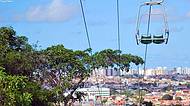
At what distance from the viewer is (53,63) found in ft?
83.5

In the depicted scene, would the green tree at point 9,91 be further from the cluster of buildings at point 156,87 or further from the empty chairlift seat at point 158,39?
the cluster of buildings at point 156,87

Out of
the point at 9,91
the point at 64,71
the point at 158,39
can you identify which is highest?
the point at 158,39

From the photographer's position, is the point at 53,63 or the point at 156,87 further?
the point at 156,87

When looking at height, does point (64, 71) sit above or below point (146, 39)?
below

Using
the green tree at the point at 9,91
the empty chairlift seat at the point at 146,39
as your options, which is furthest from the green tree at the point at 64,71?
the empty chairlift seat at the point at 146,39

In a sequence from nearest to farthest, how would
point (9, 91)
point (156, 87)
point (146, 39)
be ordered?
point (146, 39), point (9, 91), point (156, 87)

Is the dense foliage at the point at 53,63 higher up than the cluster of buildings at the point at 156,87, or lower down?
higher up

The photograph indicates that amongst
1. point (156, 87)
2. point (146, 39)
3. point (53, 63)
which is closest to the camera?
point (146, 39)

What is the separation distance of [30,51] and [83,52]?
141 inches

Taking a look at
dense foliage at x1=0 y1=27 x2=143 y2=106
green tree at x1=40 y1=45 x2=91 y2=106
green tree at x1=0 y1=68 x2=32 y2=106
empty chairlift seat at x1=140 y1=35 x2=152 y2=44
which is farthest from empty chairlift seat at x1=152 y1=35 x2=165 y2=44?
green tree at x1=40 y1=45 x2=91 y2=106

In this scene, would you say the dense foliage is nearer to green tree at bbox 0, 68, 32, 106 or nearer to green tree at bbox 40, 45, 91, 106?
green tree at bbox 40, 45, 91, 106

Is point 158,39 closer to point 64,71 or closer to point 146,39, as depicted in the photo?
point 146,39

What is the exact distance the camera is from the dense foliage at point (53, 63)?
20828 mm

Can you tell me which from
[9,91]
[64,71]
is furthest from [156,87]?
[9,91]
